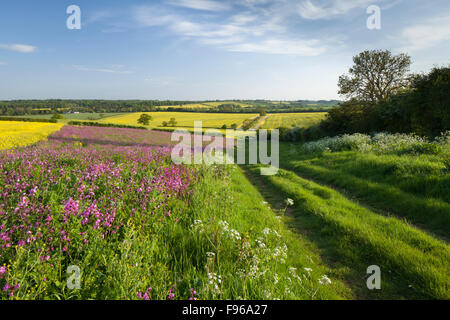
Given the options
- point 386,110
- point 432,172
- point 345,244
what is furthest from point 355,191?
point 386,110

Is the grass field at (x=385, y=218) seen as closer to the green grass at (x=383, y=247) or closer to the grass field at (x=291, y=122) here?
the green grass at (x=383, y=247)

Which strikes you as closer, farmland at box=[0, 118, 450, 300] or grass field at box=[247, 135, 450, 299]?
farmland at box=[0, 118, 450, 300]

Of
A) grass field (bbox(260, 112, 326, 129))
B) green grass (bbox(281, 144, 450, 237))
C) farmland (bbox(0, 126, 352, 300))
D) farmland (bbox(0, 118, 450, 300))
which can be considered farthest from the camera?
grass field (bbox(260, 112, 326, 129))

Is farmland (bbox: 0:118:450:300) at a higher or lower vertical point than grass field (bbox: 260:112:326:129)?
lower

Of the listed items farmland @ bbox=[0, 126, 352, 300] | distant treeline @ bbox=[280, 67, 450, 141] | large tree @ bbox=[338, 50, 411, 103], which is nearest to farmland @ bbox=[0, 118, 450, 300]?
farmland @ bbox=[0, 126, 352, 300]

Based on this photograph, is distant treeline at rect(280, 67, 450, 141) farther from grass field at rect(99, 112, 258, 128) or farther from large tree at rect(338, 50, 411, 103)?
grass field at rect(99, 112, 258, 128)

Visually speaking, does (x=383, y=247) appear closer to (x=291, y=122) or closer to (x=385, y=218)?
(x=385, y=218)

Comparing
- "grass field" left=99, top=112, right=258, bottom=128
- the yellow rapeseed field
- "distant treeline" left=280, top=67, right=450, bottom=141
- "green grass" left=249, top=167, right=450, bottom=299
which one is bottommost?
"green grass" left=249, top=167, right=450, bottom=299

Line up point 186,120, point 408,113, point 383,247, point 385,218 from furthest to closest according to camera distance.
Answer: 1. point 186,120
2. point 408,113
3. point 385,218
4. point 383,247

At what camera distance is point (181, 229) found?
4.44 meters

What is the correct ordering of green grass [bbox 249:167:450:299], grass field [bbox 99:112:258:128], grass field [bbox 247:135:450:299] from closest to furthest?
green grass [bbox 249:167:450:299] < grass field [bbox 247:135:450:299] < grass field [bbox 99:112:258:128]

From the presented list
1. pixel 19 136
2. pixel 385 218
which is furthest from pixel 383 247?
pixel 19 136
